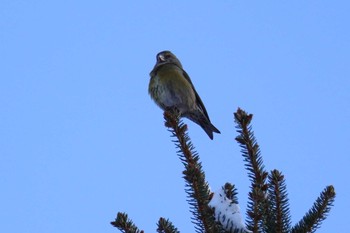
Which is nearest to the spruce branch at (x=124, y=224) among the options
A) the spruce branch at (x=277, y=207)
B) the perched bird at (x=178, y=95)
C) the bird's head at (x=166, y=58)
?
the spruce branch at (x=277, y=207)

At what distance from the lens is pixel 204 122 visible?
584 cm

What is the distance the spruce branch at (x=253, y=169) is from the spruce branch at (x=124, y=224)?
15.7 inches

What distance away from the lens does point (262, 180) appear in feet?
6.48

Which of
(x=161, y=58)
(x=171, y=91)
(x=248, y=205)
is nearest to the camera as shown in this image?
(x=248, y=205)

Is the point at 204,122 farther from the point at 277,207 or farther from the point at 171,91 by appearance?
the point at 277,207

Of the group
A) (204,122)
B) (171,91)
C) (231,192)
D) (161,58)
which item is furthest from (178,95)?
(231,192)

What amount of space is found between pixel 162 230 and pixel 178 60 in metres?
5.54

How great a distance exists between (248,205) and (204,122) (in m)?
3.99

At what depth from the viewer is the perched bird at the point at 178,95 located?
574 cm

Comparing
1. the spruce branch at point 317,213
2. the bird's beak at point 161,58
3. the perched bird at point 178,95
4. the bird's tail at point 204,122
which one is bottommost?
the spruce branch at point 317,213

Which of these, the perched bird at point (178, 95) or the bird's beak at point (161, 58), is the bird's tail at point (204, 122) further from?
the bird's beak at point (161, 58)

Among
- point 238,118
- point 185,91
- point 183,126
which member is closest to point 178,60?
point 185,91

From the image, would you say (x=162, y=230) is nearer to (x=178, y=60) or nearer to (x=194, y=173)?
(x=194, y=173)

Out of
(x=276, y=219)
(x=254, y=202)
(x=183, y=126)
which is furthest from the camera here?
(x=183, y=126)
